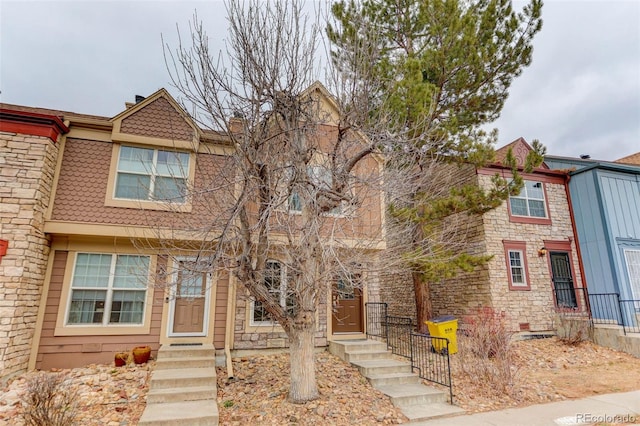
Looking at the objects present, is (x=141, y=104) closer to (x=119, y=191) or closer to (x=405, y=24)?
(x=119, y=191)

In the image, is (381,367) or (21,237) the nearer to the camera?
(21,237)

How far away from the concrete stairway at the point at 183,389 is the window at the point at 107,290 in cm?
146

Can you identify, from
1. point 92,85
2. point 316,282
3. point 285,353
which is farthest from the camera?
point 92,85

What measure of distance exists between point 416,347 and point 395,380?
2.68m

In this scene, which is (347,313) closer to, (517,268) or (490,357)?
(490,357)

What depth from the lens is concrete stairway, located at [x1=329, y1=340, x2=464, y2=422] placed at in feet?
17.9

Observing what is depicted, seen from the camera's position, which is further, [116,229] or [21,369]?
[116,229]

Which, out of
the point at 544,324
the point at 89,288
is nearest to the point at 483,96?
the point at 544,324

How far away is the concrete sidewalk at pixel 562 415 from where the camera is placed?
4953 millimetres

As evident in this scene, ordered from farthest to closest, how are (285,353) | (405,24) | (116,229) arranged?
1. (405,24)
2. (285,353)
3. (116,229)

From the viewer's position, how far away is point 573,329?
10.2 metres

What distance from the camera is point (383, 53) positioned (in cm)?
1045

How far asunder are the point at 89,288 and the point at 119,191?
8.05ft

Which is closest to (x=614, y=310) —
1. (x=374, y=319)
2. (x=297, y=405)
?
(x=374, y=319)
